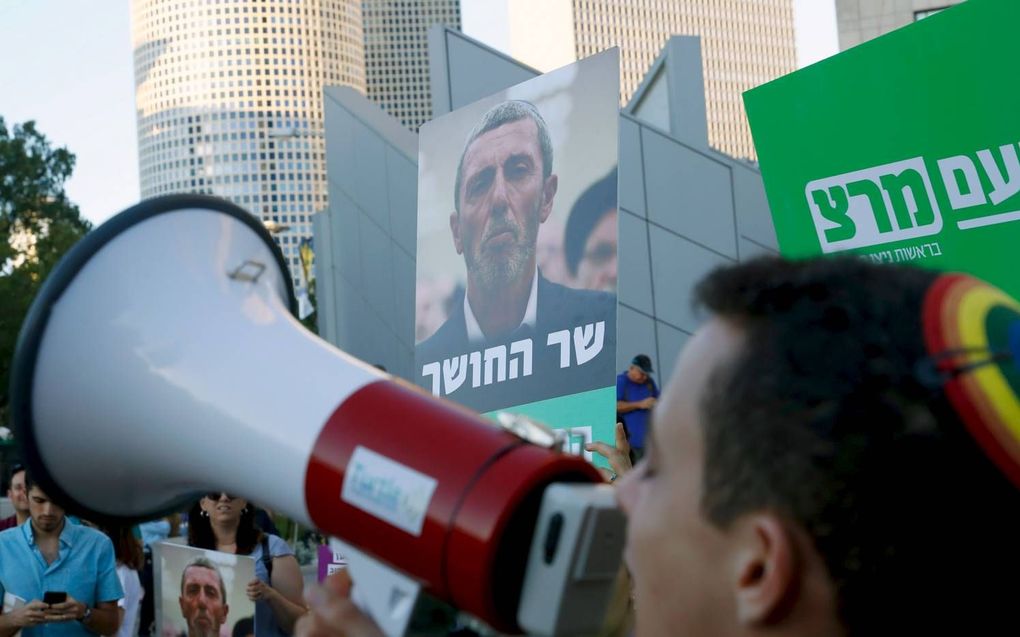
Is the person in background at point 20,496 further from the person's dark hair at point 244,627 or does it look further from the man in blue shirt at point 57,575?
the person's dark hair at point 244,627

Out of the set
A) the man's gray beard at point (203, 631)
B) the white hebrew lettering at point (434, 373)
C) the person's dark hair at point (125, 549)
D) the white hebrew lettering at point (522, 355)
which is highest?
the white hebrew lettering at point (522, 355)

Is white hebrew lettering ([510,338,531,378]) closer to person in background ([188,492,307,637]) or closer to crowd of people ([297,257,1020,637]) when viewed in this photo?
person in background ([188,492,307,637])

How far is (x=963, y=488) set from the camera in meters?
0.96

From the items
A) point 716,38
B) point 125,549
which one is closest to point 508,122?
point 125,549

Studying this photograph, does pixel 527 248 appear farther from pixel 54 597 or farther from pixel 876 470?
pixel 876 470

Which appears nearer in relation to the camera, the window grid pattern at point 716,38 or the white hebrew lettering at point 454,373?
the white hebrew lettering at point 454,373

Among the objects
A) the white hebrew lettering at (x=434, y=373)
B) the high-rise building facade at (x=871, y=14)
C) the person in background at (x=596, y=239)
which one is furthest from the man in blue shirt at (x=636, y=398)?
the high-rise building facade at (x=871, y=14)

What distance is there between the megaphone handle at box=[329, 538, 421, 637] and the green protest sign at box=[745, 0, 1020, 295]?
214 cm

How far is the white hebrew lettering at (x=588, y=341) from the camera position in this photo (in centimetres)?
458

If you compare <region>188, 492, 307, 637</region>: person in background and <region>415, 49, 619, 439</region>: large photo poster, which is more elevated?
<region>415, 49, 619, 439</region>: large photo poster

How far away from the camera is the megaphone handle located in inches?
53.2

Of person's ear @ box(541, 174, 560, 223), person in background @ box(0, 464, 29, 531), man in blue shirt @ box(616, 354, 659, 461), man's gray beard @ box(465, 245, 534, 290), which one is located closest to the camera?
person's ear @ box(541, 174, 560, 223)

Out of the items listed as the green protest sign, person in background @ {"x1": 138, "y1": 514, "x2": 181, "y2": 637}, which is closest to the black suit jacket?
the green protest sign

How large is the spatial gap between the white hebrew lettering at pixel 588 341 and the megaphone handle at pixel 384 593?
10.5ft
